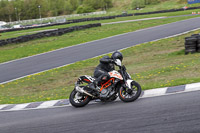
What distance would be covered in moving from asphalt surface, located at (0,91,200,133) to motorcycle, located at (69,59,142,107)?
20 centimetres

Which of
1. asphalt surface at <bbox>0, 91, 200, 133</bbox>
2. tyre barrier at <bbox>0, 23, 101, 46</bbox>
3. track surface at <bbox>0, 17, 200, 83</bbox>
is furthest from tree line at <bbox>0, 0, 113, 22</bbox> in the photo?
asphalt surface at <bbox>0, 91, 200, 133</bbox>

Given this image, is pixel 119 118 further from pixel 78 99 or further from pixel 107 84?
pixel 78 99

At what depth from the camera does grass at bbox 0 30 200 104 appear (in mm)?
10234

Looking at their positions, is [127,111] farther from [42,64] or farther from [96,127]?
[42,64]

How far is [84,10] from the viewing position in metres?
107

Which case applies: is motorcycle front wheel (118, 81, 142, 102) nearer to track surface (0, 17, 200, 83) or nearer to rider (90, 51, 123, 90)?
rider (90, 51, 123, 90)

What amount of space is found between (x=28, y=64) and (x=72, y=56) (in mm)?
3023

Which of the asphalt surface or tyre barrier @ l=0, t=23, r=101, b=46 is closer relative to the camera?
the asphalt surface

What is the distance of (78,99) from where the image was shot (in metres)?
8.36

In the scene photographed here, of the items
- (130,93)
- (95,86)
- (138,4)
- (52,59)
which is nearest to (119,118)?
(130,93)

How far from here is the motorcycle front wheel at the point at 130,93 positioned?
25.0 ft

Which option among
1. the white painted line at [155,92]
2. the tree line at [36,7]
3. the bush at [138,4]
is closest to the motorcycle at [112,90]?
the white painted line at [155,92]

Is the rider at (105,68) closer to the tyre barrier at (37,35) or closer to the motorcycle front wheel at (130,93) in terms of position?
the motorcycle front wheel at (130,93)

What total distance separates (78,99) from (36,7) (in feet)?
403
